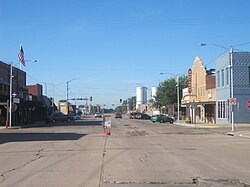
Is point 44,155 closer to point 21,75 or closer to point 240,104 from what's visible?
point 240,104

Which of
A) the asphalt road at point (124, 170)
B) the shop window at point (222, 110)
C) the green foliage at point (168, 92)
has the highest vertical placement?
the green foliage at point (168, 92)

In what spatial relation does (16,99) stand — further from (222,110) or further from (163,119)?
(222,110)

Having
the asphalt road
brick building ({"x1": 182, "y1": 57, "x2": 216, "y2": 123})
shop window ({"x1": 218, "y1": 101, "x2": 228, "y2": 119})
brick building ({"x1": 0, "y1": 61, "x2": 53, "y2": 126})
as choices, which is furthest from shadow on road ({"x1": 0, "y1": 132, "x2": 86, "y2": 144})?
brick building ({"x1": 182, "y1": 57, "x2": 216, "y2": 123})

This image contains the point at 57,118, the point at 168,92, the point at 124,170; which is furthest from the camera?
the point at 168,92

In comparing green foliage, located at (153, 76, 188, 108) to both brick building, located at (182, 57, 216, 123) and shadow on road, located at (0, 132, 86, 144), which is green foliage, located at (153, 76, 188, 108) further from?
shadow on road, located at (0, 132, 86, 144)

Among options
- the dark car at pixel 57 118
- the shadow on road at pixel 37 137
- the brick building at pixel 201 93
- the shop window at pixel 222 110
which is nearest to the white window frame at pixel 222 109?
the shop window at pixel 222 110

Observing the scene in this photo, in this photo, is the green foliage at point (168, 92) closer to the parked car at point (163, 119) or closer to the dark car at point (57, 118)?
the parked car at point (163, 119)

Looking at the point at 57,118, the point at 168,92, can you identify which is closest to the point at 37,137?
the point at 57,118

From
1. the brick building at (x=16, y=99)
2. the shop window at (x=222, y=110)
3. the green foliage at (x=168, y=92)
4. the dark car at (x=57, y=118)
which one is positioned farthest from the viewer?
the green foliage at (x=168, y=92)

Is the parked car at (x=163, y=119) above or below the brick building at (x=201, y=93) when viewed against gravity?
below

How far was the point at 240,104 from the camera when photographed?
172 ft

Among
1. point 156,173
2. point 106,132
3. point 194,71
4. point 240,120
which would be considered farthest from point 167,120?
point 156,173

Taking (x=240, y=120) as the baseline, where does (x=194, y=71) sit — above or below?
above

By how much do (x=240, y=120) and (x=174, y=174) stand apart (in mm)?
42547
